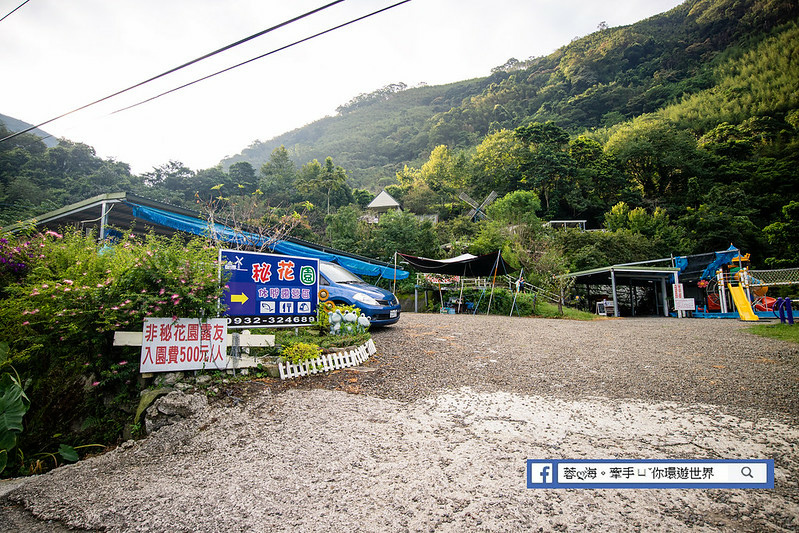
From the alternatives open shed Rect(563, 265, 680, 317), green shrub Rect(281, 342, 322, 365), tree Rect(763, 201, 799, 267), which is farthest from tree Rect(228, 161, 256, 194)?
tree Rect(763, 201, 799, 267)

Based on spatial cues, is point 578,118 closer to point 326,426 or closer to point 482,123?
point 482,123

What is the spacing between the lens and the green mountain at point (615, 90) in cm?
3159

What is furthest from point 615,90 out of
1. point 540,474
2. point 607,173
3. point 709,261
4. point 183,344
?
point 183,344

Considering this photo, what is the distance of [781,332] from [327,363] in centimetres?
968

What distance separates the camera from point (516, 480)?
2.17 meters

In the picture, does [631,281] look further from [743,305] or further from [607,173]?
[607,173]

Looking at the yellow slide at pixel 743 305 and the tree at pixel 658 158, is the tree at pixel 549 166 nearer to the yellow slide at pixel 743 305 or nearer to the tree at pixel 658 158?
the tree at pixel 658 158

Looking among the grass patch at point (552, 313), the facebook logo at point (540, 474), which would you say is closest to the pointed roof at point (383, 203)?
the grass patch at point (552, 313)

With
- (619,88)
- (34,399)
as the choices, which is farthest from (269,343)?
(619,88)

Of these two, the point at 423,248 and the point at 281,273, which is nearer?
the point at 281,273

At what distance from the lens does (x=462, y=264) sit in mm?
13023

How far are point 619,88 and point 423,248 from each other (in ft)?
179

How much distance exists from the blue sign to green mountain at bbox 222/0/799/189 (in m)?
28.0

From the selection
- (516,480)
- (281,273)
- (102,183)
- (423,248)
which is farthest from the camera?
(102,183)
